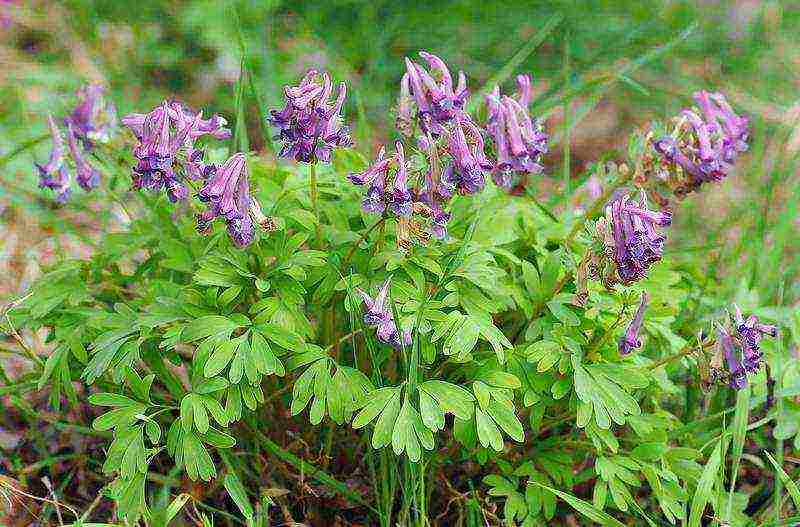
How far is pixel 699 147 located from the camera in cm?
251

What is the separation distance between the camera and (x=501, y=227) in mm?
2680

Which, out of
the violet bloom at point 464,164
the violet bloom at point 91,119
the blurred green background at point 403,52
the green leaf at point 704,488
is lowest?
the blurred green background at point 403,52

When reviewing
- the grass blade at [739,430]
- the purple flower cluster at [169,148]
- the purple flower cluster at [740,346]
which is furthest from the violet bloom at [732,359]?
the purple flower cluster at [169,148]

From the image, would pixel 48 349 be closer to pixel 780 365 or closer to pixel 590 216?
pixel 590 216

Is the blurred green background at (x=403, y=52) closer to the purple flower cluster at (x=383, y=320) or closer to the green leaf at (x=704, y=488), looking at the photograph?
the green leaf at (x=704, y=488)

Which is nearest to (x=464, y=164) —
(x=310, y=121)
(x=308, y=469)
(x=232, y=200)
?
(x=310, y=121)

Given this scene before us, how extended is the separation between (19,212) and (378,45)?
2.22 meters

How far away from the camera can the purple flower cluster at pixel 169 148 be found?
227cm

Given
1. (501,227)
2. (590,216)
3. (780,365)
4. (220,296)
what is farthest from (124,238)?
(780,365)

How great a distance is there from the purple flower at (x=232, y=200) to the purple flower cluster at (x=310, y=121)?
127 mm

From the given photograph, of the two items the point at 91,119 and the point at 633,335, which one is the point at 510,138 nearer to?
the point at 633,335

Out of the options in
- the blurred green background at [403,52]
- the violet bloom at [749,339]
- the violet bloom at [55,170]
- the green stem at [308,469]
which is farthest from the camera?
the blurred green background at [403,52]

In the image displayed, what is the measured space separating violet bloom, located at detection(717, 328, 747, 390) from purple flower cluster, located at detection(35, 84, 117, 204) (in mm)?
1946

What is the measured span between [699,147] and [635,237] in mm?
476
